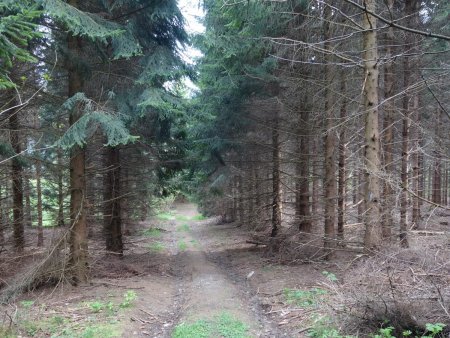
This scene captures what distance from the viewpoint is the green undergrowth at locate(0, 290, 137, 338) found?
588cm

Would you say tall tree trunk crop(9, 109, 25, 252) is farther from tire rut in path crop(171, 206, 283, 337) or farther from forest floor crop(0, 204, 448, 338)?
tire rut in path crop(171, 206, 283, 337)

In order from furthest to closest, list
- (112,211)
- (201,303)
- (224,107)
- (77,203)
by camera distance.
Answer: (224,107) < (112,211) < (77,203) < (201,303)

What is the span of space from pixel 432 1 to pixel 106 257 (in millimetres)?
13270

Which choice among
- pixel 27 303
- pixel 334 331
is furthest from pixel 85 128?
pixel 334 331

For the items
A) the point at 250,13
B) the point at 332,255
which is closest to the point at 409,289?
the point at 332,255

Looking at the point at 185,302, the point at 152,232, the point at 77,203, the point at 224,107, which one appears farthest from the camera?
the point at 152,232

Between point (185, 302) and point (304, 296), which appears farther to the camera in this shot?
point (185, 302)

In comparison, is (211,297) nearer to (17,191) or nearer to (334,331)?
(334,331)

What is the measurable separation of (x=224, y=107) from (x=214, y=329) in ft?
Result: 34.0

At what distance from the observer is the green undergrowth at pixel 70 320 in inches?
231

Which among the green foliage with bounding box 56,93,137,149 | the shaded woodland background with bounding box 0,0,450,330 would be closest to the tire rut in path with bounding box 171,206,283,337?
the shaded woodland background with bounding box 0,0,450,330

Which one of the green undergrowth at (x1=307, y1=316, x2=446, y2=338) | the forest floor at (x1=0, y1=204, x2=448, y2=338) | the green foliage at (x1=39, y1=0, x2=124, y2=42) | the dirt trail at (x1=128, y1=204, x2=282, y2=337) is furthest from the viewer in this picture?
the green foliage at (x1=39, y1=0, x2=124, y2=42)

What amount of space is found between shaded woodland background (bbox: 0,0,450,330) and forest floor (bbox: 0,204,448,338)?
2.77 ft

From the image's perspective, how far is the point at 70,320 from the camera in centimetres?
663
